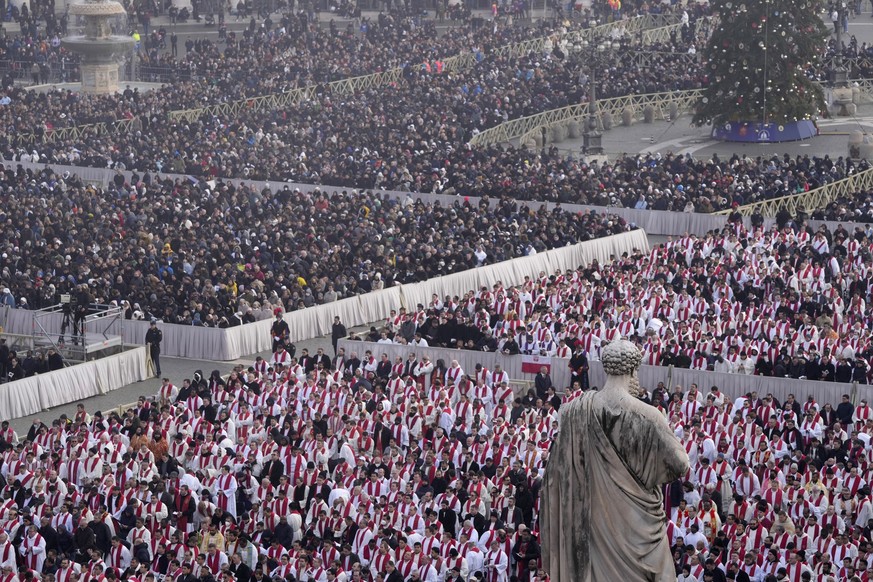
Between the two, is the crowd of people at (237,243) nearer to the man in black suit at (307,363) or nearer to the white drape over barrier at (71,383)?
the white drape over barrier at (71,383)

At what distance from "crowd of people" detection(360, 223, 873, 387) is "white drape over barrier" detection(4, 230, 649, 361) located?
1.56ft

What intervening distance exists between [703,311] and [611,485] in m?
23.8

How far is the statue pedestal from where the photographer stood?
58594 mm

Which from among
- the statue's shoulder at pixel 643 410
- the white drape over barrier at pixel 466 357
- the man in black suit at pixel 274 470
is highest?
the statue's shoulder at pixel 643 410

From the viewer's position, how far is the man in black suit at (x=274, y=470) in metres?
22.5

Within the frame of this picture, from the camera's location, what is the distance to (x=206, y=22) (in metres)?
73.6

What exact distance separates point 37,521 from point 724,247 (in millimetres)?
17037

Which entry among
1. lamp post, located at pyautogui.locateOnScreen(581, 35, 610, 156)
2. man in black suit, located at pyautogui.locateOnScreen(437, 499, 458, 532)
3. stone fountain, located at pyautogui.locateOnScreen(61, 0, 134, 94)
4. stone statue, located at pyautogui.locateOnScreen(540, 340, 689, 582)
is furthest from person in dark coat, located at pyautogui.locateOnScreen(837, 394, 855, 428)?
stone fountain, located at pyautogui.locateOnScreen(61, 0, 134, 94)

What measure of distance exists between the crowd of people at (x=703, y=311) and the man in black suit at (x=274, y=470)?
607 centimetres

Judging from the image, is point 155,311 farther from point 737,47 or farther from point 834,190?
point 737,47

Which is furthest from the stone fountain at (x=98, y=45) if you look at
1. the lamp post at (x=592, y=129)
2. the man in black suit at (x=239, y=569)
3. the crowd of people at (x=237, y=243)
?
the man in black suit at (x=239, y=569)

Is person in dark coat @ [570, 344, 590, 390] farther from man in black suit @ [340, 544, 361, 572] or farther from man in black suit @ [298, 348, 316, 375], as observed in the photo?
man in black suit @ [340, 544, 361, 572]

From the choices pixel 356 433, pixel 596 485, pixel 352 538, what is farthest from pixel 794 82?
pixel 596 485

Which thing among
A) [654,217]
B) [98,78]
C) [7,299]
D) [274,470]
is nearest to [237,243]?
[7,299]
